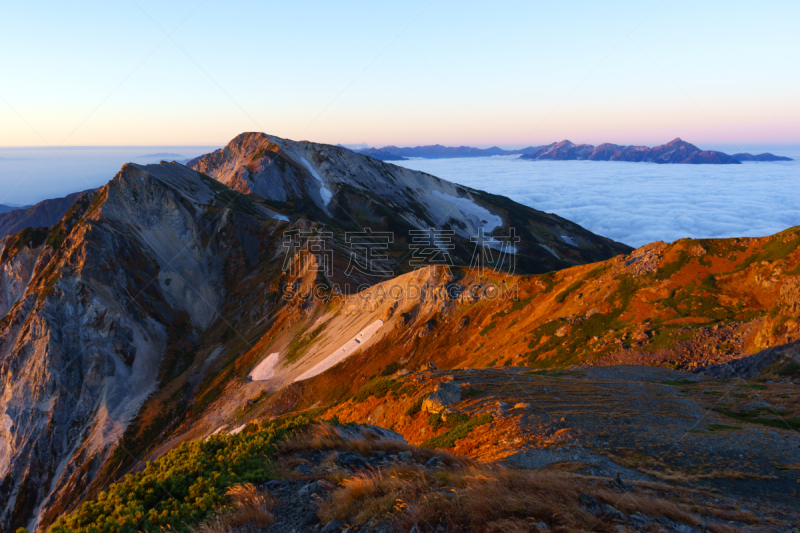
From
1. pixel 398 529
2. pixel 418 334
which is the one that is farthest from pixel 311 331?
pixel 398 529

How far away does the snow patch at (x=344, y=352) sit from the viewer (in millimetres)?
54812

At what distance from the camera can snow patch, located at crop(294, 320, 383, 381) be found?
5481cm

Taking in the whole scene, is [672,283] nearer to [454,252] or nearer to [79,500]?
[79,500]

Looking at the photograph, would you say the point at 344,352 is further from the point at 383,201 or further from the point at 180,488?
the point at 383,201

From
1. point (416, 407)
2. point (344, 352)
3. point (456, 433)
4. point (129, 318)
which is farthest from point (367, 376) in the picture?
point (129, 318)

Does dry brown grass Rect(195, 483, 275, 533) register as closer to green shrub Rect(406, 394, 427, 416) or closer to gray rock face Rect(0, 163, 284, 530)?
green shrub Rect(406, 394, 427, 416)

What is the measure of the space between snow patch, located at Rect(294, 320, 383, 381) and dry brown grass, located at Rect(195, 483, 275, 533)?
4684 cm

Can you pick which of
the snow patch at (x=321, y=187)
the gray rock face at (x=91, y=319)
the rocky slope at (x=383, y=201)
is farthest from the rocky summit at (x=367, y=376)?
the snow patch at (x=321, y=187)

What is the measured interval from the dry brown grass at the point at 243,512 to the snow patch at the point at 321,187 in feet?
447

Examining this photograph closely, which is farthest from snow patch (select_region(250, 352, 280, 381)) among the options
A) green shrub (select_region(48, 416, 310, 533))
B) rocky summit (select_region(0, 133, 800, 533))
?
green shrub (select_region(48, 416, 310, 533))

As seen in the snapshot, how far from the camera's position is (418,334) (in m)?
52.9

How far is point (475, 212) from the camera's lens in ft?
576

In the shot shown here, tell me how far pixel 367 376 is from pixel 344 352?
261 inches

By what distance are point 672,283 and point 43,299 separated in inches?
3867
